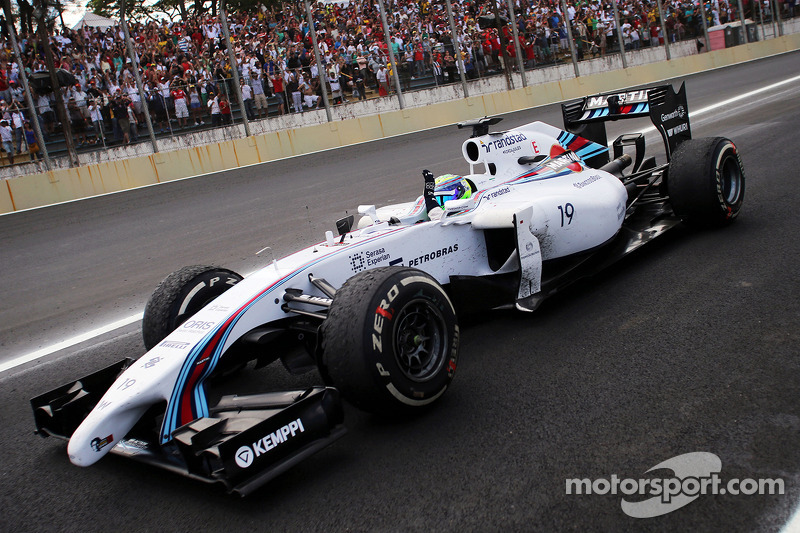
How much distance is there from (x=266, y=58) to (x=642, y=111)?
14218 mm

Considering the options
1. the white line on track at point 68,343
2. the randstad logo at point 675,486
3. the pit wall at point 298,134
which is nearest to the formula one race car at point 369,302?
the randstad logo at point 675,486

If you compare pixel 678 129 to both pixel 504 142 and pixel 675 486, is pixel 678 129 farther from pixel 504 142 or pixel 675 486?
pixel 675 486

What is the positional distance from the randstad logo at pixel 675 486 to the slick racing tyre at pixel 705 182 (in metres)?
3.50

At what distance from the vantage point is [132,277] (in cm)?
805

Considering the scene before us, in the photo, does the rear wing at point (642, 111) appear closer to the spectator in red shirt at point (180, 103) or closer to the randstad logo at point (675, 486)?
the randstad logo at point (675, 486)

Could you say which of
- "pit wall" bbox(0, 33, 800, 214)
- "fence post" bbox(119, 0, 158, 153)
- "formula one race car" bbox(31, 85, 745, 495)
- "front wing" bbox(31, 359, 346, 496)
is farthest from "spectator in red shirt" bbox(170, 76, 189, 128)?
"front wing" bbox(31, 359, 346, 496)

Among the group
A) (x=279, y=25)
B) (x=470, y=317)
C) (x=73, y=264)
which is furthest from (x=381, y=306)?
(x=279, y=25)

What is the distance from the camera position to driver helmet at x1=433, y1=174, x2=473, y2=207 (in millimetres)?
5578

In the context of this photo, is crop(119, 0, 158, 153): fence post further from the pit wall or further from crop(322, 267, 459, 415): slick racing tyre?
crop(322, 267, 459, 415): slick racing tyre

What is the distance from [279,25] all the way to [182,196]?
9.95m

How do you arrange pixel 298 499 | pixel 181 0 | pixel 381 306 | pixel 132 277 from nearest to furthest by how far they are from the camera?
pixel 298 499, pixel 381 306, pixel 132 277, pixel 181 0

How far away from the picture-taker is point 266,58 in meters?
19.2

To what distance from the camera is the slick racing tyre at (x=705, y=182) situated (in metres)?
5.96

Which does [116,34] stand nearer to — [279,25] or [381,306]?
[279,25]
